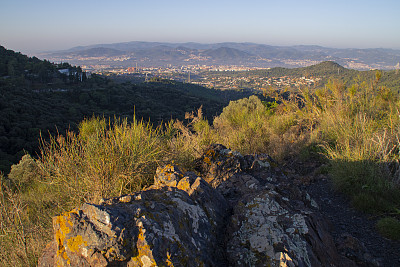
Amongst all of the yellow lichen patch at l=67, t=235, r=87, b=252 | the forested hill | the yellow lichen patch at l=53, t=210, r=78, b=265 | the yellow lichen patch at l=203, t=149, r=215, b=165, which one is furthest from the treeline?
the yellow lichen patch at l=67, t=235, r=87, b=252

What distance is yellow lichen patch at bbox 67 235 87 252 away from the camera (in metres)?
1.49

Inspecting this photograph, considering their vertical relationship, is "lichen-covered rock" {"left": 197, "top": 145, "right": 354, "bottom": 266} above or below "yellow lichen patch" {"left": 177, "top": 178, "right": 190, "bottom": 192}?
below

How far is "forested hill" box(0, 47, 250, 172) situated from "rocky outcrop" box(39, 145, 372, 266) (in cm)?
264

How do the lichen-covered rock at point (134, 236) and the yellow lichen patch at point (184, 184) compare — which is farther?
the yellow lichen patch at point (184, 184)

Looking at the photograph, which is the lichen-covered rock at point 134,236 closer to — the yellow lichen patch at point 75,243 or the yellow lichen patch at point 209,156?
the yellow lichen patch at point 75,243

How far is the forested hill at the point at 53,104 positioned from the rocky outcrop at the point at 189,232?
2.64 m

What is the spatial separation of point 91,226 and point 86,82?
43.2 meters

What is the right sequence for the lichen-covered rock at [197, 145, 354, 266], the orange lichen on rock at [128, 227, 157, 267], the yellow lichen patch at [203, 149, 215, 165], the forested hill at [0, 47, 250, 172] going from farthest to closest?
the forested hill at [0, 47, 250, 172]
the yellow lichen patch at [203, 149, 215, 165]
the lichen-covered rock at [197, 145, 354, 266]
the orange lichen on rock at [128, 227, 157, 267]

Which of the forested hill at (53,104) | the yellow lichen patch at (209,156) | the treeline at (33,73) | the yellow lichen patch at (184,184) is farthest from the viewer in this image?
the treeline at (33,73)

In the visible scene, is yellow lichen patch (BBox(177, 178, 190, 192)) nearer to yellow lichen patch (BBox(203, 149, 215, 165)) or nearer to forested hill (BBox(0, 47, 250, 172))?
yellow lichen patch (BBox(203, 149, 215, 165))

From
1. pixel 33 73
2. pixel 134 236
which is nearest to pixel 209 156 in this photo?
pixel 134 236

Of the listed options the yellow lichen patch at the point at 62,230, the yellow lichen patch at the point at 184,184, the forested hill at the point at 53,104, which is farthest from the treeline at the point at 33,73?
the yellow lichen patch at the point at 62,230

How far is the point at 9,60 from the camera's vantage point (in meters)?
37.9

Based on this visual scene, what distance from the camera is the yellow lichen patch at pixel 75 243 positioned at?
58.6 inches
